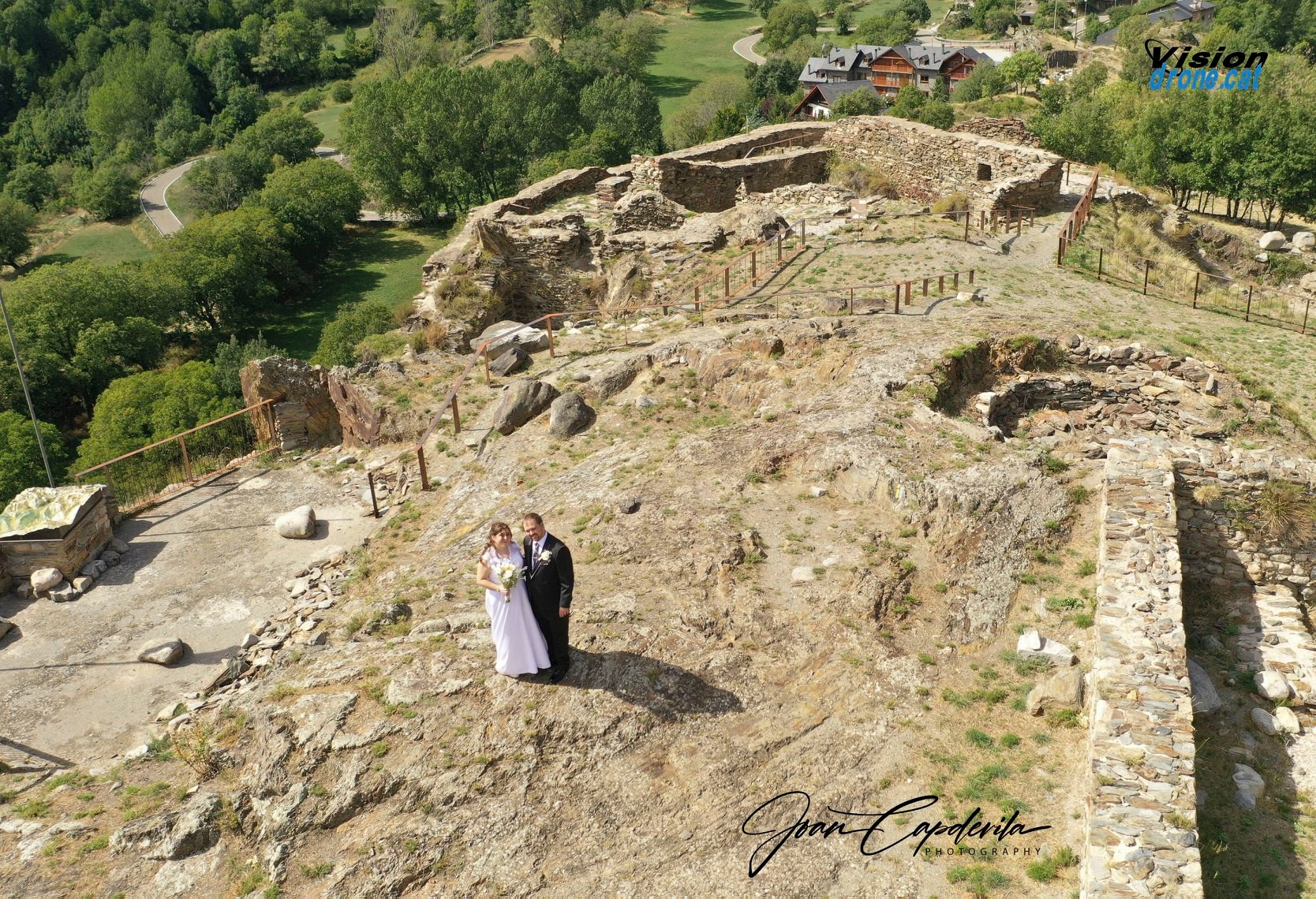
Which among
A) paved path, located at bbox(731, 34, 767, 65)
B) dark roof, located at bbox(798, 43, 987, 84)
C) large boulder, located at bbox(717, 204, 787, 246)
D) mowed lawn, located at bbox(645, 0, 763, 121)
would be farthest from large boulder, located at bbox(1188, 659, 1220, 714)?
paved path, located at bbox(731, 34, 767, 65)

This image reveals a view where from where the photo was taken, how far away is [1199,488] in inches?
465

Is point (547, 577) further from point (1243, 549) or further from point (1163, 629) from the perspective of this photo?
point (1243, 549)

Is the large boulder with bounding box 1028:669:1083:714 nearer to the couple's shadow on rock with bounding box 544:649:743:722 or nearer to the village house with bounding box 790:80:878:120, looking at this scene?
the couple's shadow on rock with bounding box 544:649:743:722

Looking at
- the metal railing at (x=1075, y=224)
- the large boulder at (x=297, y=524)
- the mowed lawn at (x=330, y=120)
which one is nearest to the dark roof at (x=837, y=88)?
the mowed lawn at (x=330, y=120)

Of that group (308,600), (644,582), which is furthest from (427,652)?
(308,600)

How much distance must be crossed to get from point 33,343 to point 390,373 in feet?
114

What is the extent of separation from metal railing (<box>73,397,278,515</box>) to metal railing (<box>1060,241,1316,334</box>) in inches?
708

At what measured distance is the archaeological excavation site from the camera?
26.9ft

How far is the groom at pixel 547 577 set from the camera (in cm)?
921

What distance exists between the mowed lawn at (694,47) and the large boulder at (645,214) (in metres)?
60.6

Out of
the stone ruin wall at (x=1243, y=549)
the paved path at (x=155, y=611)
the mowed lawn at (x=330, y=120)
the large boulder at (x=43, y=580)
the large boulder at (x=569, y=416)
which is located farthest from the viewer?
the mowed lawn at (x=330, y=120)

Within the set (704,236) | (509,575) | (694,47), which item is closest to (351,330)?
(704,236)

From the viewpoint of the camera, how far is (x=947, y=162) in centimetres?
2867

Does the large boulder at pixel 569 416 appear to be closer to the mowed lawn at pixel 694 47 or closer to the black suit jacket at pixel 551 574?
the black suit jacket at pixel 551 574
